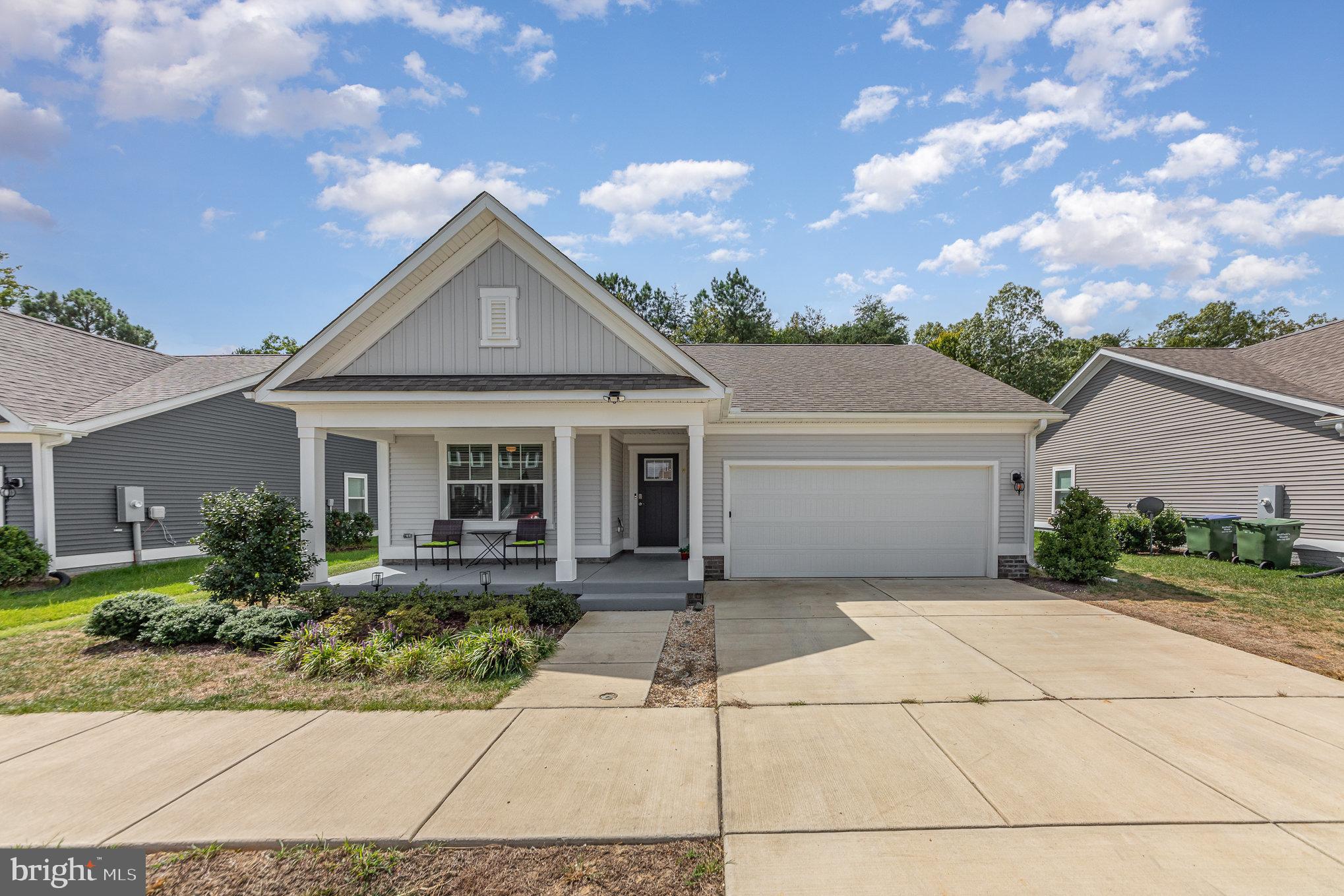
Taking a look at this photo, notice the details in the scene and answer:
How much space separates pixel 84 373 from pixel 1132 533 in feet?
81.2

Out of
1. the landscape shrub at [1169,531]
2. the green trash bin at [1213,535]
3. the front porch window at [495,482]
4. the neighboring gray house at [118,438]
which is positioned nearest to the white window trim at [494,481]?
the front porch window at [495,482]

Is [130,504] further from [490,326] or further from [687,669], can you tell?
[687,669]

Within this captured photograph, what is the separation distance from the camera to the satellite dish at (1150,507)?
1457cm

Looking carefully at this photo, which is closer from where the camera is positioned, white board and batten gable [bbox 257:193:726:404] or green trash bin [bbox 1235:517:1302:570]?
white board and batten gable [bbox 257:193:726:404]

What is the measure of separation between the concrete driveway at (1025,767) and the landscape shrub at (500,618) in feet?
7.57

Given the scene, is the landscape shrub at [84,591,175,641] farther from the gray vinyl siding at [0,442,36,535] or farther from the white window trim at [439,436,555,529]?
the gray vinyl siding at [0,442,36,535]

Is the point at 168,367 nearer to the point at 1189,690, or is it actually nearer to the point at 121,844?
the point at 121,844

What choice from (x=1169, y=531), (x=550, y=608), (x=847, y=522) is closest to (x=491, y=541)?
(x=550, y=608)

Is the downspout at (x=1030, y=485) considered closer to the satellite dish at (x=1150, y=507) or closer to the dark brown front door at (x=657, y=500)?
the dark brown front door at (x=657, y=500)

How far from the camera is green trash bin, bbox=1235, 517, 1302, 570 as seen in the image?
11367mm

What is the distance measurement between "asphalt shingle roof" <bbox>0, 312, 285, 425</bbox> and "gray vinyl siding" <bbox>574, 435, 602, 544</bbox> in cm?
942

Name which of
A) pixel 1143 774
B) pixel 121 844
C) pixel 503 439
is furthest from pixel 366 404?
pixel 1143 774

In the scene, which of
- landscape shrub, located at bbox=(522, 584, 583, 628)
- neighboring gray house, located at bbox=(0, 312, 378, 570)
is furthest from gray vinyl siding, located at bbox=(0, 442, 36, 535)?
landscape shrub, located at bbox=(522, 584, 583, 628)

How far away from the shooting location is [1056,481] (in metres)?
18.5
